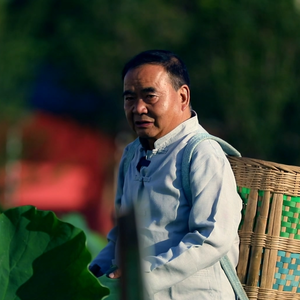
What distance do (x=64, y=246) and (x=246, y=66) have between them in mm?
11212

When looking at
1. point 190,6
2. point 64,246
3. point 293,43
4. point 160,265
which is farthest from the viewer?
point 190,6

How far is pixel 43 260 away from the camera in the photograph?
1878 mm

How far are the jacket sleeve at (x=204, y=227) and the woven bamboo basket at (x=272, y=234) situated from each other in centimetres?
13

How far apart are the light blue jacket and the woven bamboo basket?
0.07 m

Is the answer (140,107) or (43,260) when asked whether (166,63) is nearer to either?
(140,107)

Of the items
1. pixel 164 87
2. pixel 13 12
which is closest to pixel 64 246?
pixel 164 87

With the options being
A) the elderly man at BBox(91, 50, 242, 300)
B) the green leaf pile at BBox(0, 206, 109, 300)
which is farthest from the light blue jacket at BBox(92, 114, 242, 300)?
the green leaf pile at BBox(0, 206, 109, 300)

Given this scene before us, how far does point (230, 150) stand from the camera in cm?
237

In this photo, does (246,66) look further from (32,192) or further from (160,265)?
(160,265)

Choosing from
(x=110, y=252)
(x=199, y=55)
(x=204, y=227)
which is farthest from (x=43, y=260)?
(x=199, y=55)

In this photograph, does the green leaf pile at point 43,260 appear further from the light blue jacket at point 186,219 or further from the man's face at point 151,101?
the man's face at point 151,101

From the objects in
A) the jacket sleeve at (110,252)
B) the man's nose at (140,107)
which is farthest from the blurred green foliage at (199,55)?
the man's nose at (140,107)

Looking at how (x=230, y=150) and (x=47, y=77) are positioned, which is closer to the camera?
(x=230, y=150)

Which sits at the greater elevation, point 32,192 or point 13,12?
point 13,12
